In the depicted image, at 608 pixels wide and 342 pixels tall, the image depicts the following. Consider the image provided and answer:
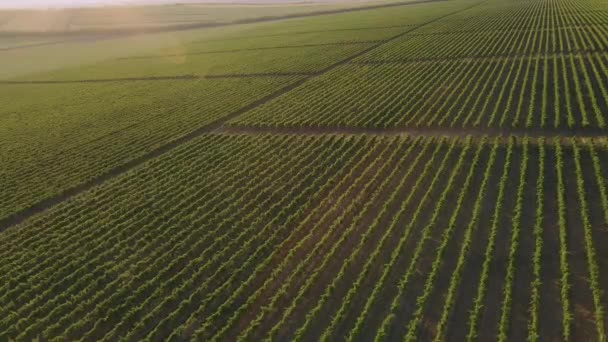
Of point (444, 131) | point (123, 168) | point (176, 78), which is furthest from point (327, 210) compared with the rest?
point (176, 78)

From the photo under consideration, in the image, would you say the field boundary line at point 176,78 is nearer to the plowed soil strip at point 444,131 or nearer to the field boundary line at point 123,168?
the field boundary line at point 123,168

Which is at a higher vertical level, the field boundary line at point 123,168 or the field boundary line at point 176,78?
the field boundary line at point 176,78

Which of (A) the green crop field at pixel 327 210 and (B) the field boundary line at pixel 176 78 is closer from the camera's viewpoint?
(A) the green crop field at pixel 327 210

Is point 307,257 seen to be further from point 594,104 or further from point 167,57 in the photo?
point 167,57

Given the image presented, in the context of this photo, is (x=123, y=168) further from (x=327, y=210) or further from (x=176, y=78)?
(x=176, y=78)

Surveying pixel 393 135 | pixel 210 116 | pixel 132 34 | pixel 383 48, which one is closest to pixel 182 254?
pixel 393 135

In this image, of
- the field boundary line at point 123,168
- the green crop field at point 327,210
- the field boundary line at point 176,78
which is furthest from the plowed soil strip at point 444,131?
the field boundary line at point 176,78

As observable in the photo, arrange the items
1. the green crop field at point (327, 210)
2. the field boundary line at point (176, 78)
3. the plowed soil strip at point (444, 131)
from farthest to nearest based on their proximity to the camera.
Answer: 1. the field boundary line at point (176, 78)
2. the plowed soil strip at point (444, 131)
3. the green crop field at point (327, 210)

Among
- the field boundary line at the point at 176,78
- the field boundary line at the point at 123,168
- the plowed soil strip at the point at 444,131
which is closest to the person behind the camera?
the field boundary line at the point at 123,168
